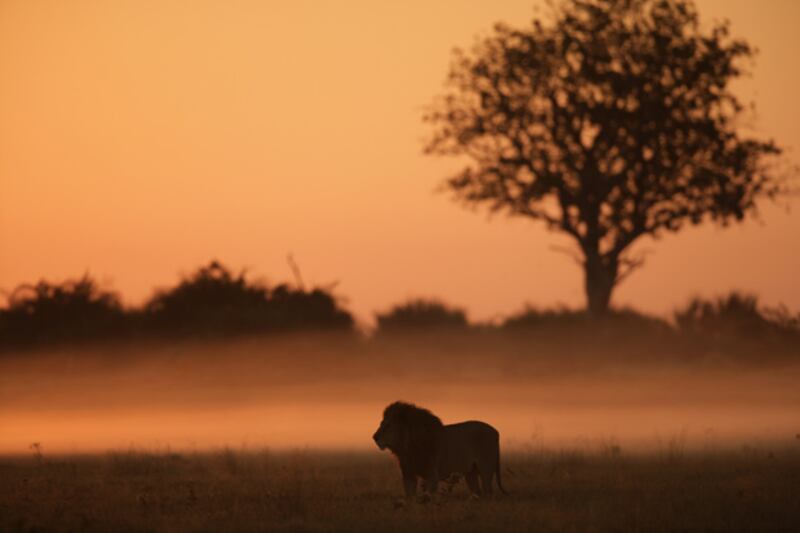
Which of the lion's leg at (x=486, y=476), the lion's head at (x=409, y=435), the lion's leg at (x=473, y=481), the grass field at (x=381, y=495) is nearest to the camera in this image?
the grass field at (x=381, y=495)

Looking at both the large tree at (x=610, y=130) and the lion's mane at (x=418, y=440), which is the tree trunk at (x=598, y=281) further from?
the lion's mane at (x=418, y=440)

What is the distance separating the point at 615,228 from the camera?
49.1 metres

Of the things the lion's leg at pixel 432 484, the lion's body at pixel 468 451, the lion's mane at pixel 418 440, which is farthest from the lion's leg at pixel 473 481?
the lion's mane at pixel 418 440

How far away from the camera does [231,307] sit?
5228cm

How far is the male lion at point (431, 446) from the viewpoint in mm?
23844

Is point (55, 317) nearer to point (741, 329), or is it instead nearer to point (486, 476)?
point (741, 329)

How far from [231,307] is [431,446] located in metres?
29.0

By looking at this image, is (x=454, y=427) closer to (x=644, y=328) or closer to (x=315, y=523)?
(x=315, y=523)

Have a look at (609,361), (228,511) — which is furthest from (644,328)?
(228,511)

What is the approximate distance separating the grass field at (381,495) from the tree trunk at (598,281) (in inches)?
689

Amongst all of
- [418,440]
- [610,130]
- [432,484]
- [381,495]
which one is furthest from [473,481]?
[610,130]

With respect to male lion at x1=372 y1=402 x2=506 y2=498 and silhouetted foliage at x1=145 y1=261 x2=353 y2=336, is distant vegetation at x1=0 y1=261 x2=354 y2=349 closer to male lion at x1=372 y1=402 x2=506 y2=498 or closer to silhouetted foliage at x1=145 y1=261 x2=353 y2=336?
silhouetted foliage at x1=145 y1=261 x2=353 y2=336

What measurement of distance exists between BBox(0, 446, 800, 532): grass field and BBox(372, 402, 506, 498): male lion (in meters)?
0.39

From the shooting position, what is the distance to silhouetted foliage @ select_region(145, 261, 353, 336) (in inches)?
2052
